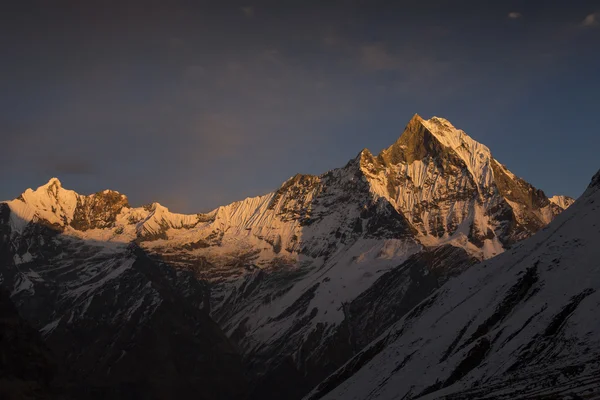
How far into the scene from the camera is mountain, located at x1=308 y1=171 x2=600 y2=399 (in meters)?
75.2

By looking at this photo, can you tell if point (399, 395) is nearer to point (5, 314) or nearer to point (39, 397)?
point (39, 397)

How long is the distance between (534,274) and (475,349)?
2536cm

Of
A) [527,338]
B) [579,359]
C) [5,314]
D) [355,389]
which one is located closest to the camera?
[579,359]

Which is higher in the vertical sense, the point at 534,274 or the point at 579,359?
the point at 534,274

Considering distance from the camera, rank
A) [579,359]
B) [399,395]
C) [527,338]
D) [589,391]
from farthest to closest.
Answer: [399,395]
[527,338]
[579,359]
[589,391]

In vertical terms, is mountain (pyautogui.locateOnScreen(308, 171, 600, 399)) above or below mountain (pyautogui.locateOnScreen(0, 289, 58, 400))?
below

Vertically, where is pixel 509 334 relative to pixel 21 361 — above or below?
below

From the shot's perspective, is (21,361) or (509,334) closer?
(509,334)

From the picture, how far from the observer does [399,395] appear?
11688 centimetres

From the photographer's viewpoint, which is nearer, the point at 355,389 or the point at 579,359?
the point at 579,359

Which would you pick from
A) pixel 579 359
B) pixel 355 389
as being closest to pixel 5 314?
A: pixel 355 389

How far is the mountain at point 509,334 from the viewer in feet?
247

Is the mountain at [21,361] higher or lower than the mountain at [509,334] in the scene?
higher

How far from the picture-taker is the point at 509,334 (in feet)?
349
